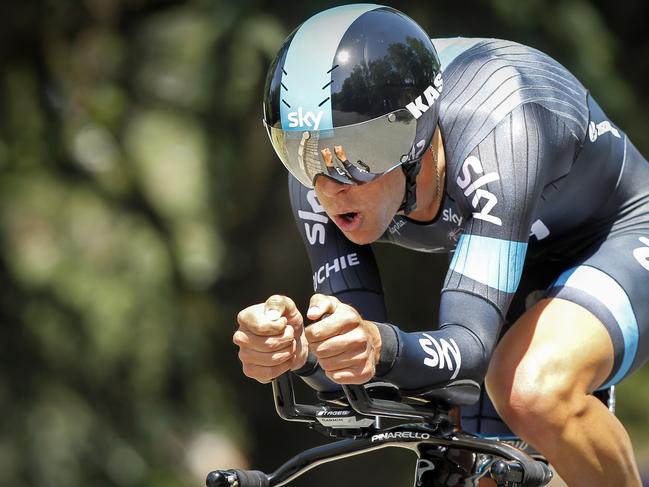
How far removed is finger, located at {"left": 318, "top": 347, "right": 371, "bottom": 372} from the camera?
300cm

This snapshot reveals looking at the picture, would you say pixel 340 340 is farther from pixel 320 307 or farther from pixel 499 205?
pixel 499 205

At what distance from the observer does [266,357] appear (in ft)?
10.1

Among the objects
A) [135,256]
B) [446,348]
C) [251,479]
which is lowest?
[135,256]

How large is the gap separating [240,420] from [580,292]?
770cm

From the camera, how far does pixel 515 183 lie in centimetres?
362

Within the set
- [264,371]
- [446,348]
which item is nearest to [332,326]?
[264,371]

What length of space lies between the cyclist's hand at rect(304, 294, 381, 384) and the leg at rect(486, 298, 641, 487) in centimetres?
70

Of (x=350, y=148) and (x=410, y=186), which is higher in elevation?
(x=350, y=148)

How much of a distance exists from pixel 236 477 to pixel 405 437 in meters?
0.48

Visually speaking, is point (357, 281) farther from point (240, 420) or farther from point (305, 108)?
point (240, 420)

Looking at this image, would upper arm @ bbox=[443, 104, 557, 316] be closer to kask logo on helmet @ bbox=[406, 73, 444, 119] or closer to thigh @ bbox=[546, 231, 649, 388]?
kask logo on helmet @ bbox=[406, 73, 444, 119]

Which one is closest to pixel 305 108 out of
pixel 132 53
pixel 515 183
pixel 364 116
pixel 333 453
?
pixel 364 116

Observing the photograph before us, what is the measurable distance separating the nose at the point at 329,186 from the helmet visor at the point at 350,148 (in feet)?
0.06

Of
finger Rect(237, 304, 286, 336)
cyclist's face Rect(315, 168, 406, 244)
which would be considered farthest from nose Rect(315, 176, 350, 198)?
finger Rect(237, 304, 286, 336)
